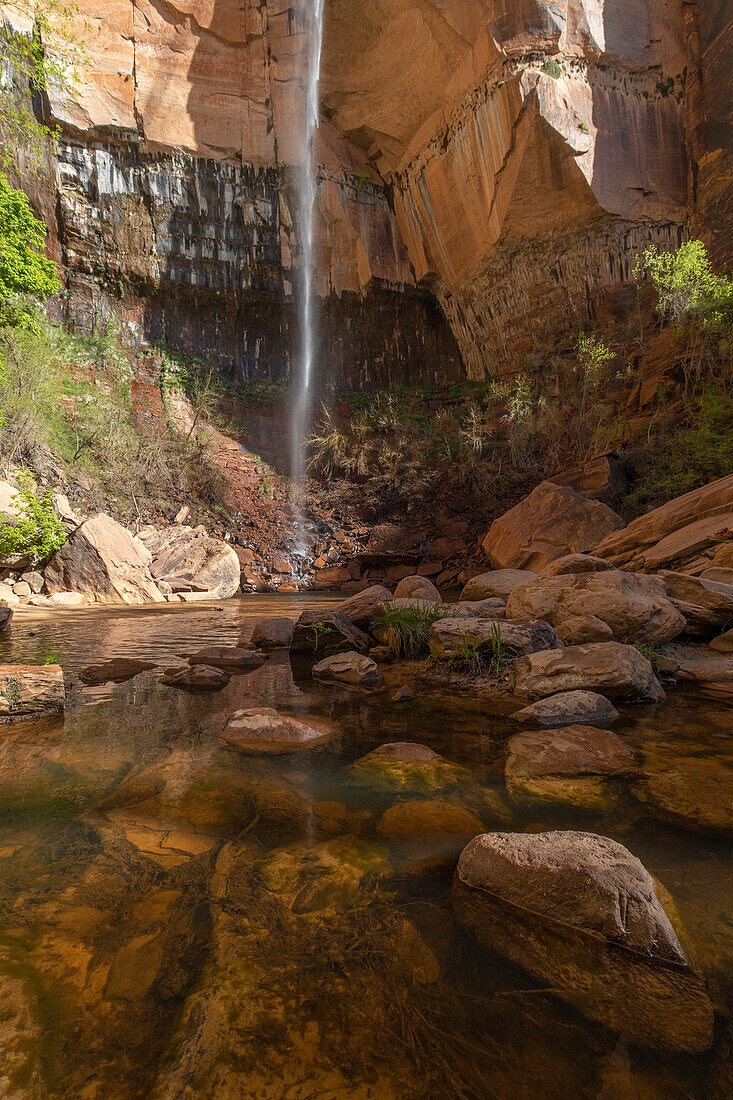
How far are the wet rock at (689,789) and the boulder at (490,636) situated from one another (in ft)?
5.01

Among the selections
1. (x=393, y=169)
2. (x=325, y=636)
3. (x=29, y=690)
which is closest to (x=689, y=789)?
(x=325, y=636)

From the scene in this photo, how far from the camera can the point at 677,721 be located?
3.00 metres

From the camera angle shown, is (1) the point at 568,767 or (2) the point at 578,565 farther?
(2) the point at 578,565

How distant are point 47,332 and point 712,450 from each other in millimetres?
21901

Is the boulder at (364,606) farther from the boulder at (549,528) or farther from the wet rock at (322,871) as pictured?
the boulder at (549,528)

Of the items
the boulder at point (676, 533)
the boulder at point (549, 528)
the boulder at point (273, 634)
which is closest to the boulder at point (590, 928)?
the boulder at point (273, 634)

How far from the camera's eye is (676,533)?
254 inches

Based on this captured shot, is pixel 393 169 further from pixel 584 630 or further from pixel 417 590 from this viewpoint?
pixel 584 630

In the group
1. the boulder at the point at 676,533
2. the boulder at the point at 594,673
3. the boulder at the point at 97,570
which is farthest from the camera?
the boulder at the point at 97,570

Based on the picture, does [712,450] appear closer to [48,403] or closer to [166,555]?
[166,555]

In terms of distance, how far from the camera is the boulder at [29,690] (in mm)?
2992


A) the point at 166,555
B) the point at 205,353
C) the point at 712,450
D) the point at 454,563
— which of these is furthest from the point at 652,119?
the point at 166,555

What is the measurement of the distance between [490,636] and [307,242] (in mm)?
23126

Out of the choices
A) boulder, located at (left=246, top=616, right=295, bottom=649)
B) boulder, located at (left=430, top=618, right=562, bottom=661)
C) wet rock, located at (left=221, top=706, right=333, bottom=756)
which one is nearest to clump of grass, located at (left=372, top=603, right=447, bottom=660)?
boulder, located at (left=430, top=618, right=562, bottom=661)
